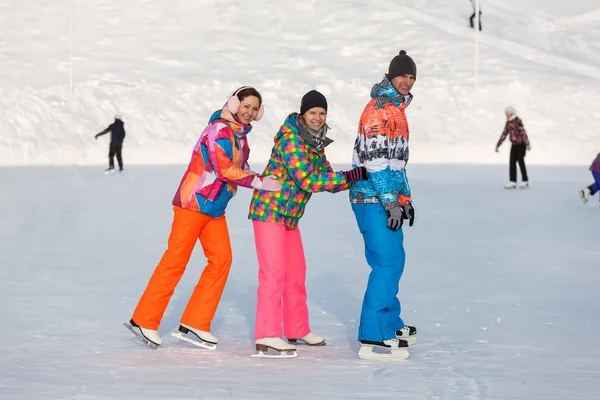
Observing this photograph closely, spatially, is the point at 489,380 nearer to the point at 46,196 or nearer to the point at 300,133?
the point at 300,133

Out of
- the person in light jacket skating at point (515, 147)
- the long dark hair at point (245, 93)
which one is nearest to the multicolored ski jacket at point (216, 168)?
the long dark hair at point (245, 93)

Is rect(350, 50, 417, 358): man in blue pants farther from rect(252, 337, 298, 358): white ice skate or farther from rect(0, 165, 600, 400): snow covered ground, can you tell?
rect(252, 337, 298, 358): white ice skate

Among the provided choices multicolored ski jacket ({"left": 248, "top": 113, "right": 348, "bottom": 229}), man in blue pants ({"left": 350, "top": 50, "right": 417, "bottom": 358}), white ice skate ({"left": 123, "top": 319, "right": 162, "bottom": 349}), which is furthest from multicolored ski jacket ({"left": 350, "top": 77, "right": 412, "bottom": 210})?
white ice skate ({"left": 123, "top": 319, "right": 162, "bottom": 349})

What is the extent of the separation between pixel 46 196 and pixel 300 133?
13.5m

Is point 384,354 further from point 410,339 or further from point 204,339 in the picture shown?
point 204,339

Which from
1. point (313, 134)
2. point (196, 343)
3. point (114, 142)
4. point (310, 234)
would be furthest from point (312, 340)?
point (114, 142)

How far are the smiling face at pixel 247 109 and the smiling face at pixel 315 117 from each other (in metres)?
0.30

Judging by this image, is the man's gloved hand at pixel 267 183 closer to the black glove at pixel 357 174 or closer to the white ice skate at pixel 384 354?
the black glove at pixel 357 174

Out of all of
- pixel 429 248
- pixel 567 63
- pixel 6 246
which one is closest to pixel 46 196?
pixel 6 246

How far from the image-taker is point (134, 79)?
152ft

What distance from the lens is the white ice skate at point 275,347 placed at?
6457 millimetres

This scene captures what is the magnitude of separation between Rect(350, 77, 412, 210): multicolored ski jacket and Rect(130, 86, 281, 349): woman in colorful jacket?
493mm

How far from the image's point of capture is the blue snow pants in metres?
6.36

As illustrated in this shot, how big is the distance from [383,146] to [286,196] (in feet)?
2.01
